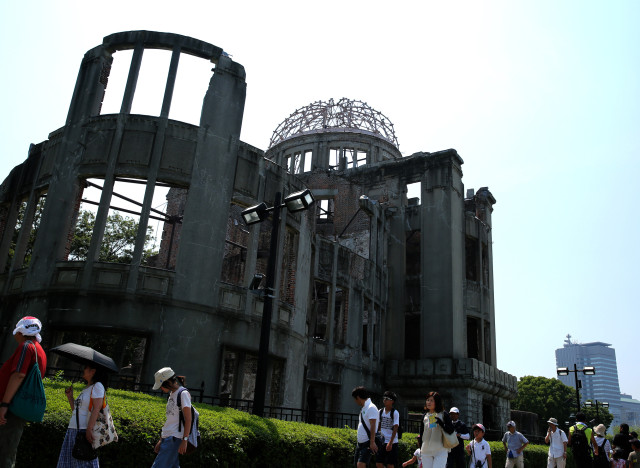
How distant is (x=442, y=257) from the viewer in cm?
2777

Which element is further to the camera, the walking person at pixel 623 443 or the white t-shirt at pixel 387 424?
the walking person at pixel 623 443

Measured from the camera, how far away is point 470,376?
25.0 metres

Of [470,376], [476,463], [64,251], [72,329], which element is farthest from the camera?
[470,376]

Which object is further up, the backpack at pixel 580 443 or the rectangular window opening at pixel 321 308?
the rectangular window opening at pixel 321 308

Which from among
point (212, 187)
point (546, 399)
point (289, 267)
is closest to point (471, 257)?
point (289, 267)

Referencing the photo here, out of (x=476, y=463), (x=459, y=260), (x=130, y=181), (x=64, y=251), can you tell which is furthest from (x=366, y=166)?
(x=476, y=463)

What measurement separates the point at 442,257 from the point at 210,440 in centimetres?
2147

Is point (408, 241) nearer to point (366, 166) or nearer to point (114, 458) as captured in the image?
point (366, 166)

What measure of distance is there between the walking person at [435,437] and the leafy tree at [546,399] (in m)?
62.9

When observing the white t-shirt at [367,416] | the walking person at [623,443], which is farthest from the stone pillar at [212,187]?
the walking person at [623,443]

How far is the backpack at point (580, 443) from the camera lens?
12.3 metres

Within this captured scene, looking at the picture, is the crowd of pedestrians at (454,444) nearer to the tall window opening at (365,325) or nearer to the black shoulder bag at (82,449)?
the black shoulder bag at (82,449)

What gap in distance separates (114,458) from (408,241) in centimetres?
2529

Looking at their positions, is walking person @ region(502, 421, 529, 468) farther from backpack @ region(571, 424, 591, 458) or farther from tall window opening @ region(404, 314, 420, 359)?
tall window opening @ region(404, 314, 420, 359)
